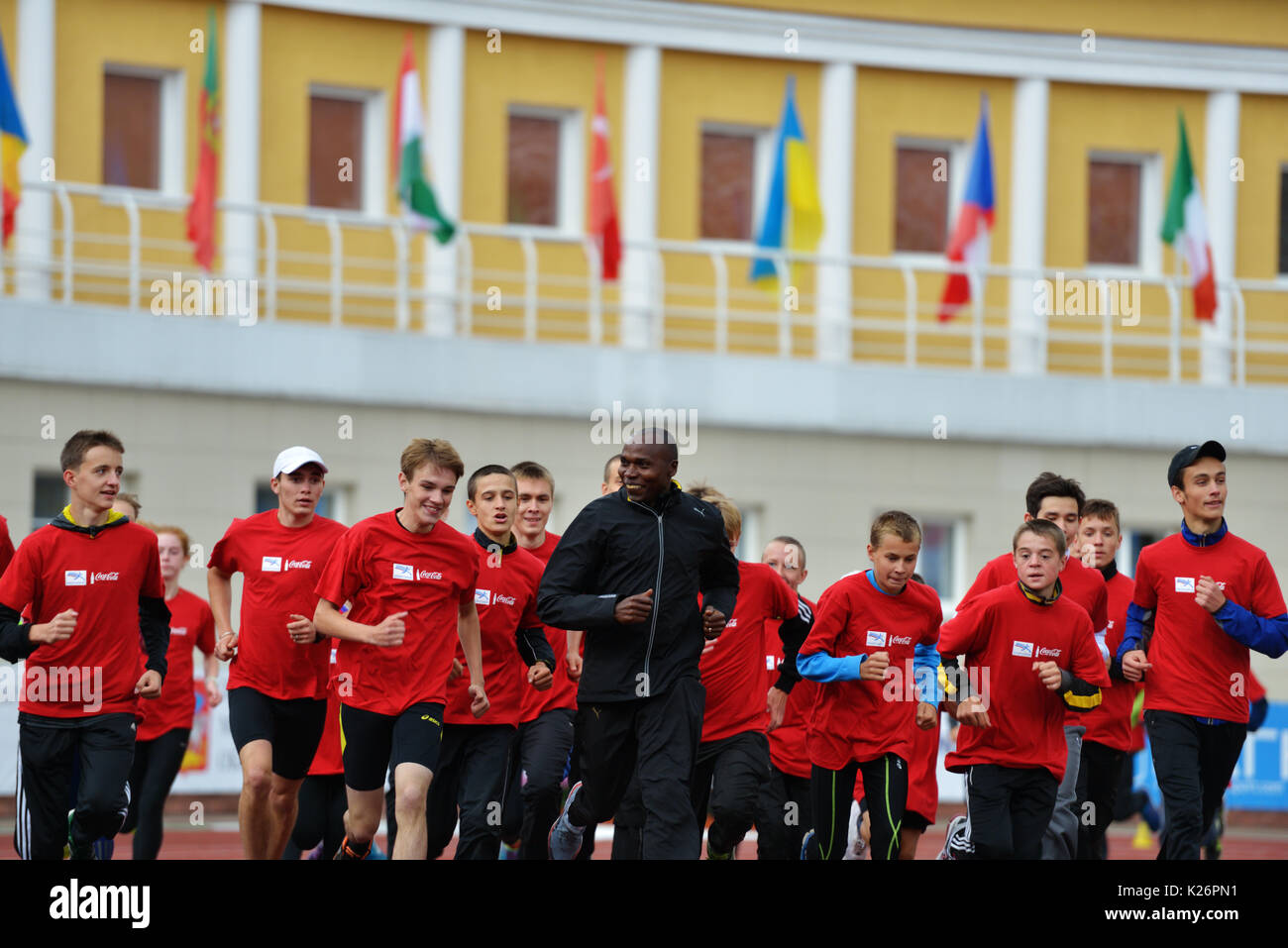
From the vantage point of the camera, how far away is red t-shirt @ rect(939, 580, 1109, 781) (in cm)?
1111

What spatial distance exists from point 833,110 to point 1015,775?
1704 cm

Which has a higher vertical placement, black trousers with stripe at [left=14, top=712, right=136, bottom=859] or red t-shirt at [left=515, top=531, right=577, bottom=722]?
red t-shirt at [left=515, top=531, right=577, bottom=722]

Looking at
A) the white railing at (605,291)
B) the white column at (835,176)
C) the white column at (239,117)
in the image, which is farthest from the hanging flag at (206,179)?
the white column at (835,176)

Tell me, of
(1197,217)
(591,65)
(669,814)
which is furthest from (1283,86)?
(669,814)

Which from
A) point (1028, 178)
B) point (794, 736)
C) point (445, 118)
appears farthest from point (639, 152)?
point (794, 736)

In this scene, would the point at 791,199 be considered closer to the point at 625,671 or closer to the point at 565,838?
the point at 565,838

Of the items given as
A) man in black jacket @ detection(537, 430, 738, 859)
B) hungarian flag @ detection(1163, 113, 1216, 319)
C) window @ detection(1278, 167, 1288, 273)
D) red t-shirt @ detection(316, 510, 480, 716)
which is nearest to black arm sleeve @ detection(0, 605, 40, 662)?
red t-shirt @ detection(316, 510, 480, 716)

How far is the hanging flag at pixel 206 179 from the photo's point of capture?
22969mm

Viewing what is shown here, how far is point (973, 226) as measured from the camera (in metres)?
26.3

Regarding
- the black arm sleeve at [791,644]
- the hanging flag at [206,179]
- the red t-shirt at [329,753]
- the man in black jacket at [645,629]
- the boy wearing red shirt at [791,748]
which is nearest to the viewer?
the man in black jacket at [645,629]

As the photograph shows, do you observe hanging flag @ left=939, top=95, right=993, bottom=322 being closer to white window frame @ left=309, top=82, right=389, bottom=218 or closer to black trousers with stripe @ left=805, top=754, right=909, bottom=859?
white window frame @ left=309, top=82, right=389, bottom=218

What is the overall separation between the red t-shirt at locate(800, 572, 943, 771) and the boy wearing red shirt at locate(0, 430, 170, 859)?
143 inches

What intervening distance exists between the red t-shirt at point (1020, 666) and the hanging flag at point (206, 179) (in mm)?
13840

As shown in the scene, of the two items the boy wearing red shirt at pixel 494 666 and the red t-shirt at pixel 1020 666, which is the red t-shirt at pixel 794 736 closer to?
the red t-shirt at pixel 1020 666
